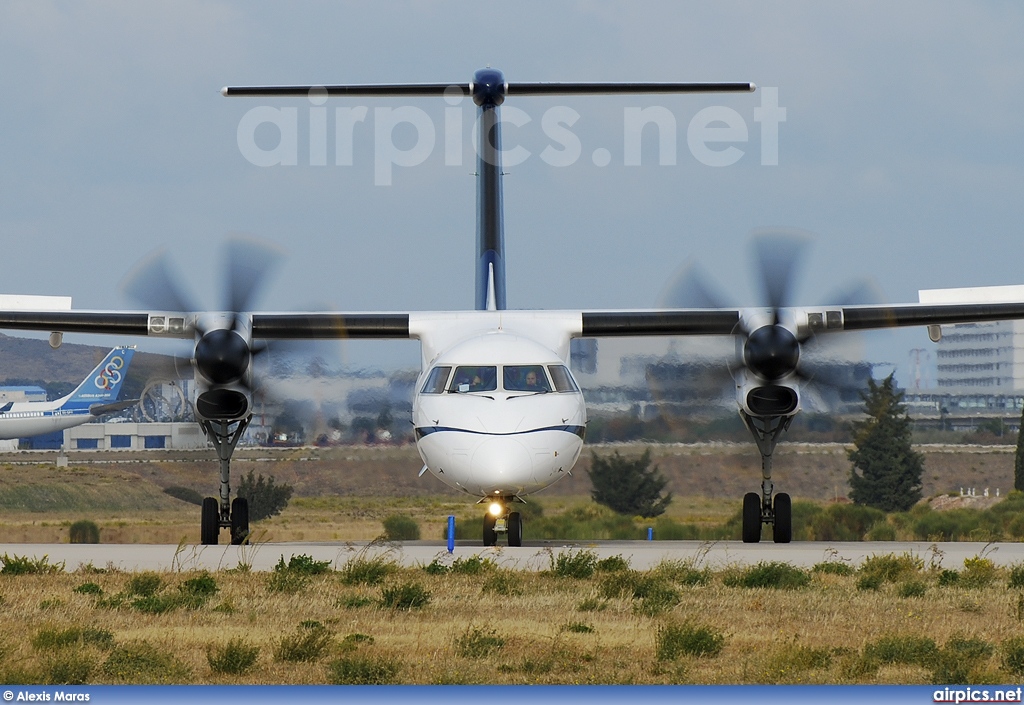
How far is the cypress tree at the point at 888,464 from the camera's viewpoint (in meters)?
51.0

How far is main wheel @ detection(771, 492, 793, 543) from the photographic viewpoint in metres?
25.1

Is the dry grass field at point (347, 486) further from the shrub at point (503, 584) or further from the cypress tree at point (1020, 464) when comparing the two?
the shrub at point (503, 584)

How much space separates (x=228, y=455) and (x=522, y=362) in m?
6.89

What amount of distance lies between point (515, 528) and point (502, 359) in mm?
2779

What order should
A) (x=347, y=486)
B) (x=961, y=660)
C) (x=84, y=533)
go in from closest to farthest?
(x=961, y=660) < (x=84, y=533) < (x=347, y=486)

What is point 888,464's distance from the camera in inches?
2018

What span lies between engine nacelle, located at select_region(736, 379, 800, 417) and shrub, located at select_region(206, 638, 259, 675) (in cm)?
1372

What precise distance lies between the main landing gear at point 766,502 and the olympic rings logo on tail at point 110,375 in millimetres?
65001

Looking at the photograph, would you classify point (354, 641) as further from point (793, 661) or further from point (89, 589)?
point (89, 589)

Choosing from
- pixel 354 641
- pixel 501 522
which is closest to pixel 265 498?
pixel 501 522

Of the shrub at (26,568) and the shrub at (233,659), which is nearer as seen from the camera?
the shrub at (233,659)

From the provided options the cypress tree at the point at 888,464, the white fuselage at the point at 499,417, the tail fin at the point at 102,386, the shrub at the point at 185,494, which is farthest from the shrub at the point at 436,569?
the tail fin at the point at 102,386

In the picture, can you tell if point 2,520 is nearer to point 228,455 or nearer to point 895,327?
point 228,455

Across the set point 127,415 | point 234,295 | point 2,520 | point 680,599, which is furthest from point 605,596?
point 127,415
